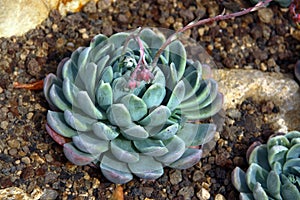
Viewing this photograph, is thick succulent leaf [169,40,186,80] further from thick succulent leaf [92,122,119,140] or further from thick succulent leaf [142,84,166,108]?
thick succulent leaf [92,122,119,140]

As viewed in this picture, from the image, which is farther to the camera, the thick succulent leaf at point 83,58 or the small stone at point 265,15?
the small stone at point 265,15

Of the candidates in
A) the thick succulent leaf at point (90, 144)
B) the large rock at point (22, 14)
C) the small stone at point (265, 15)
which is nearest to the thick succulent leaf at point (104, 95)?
the thick succulent leaf at point (90, 144)

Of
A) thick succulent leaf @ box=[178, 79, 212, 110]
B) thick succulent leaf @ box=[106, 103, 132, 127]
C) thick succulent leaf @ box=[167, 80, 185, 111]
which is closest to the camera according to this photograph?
thick succulent leaf @ box=[106, 103, 132, 127]

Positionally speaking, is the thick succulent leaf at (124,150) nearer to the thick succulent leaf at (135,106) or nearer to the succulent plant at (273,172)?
the thick succulent leaf at (135,106)

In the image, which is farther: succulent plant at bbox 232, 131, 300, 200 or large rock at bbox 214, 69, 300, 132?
large rock at bbox 214, 69, 300, 132

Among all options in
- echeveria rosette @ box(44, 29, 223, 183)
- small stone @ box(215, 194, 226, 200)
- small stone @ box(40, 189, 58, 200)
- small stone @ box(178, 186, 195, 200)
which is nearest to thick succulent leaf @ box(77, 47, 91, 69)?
echeveria rosette @ box(44, 29, 223, 183)

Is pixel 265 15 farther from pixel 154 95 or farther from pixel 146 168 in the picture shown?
pixel 146 168

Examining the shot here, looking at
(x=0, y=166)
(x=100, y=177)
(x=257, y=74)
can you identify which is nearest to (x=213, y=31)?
(x=257, y=74)
